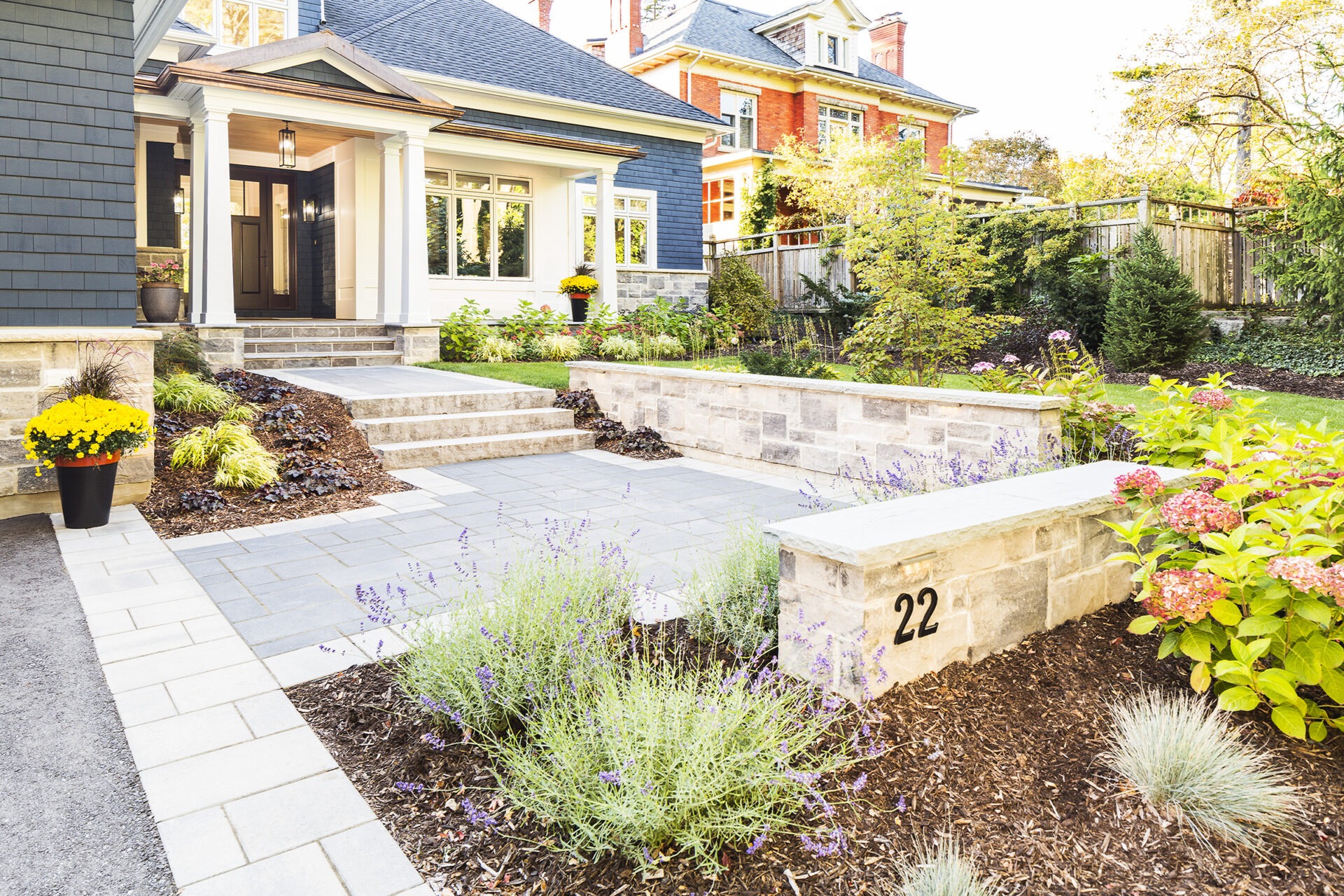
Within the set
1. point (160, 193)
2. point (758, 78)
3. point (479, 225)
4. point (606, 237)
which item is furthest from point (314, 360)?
point (758, 78)

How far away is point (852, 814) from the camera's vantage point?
2104 mm

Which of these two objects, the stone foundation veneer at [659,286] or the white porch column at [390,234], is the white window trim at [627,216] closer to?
the stone foundation veneer at [659,286]

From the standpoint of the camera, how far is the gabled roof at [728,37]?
2262 centimetres

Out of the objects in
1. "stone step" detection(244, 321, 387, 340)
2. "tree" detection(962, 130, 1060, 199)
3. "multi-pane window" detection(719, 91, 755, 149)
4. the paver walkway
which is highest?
"tree" detection(962, 130, 1060, 199)

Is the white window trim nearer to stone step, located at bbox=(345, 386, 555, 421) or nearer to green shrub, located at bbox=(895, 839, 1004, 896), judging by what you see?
stone step, located at bbox=(345, 386, 555, 421)

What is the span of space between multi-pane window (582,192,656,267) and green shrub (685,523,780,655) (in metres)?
13.0

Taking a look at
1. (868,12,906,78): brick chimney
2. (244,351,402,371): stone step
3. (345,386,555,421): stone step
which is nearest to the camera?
(345,386,555,421): stone step

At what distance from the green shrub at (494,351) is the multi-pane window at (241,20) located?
6.05 m

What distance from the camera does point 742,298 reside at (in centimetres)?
1597

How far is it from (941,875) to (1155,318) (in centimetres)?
985

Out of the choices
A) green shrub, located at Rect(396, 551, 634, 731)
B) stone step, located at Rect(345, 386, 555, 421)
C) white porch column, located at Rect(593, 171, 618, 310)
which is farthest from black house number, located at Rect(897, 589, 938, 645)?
white porch column, located at Rect(593, 171, 618, 310)

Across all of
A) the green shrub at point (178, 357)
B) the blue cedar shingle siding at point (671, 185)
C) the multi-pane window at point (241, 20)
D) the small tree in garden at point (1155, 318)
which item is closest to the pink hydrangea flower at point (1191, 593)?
the green shrub at point (178, 357)

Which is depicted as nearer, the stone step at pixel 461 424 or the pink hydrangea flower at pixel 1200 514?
the pink hydrangea flower at pixel 1200 514

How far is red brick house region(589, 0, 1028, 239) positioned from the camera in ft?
73.8
